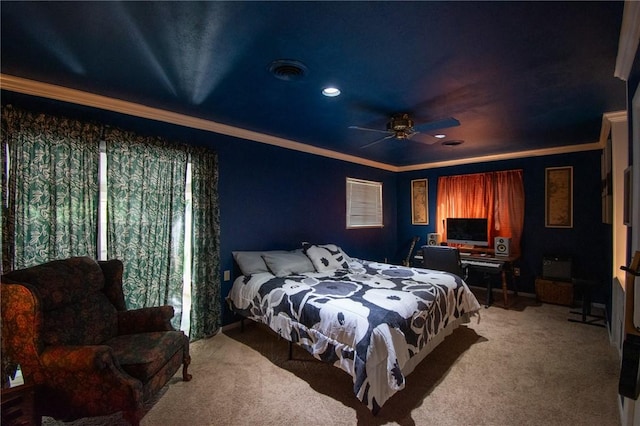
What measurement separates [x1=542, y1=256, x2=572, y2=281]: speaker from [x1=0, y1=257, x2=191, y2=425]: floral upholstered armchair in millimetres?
4906

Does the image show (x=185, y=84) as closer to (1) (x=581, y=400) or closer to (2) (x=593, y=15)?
(2) (x=593, y=15)

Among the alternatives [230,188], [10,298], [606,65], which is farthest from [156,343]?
[606,65]

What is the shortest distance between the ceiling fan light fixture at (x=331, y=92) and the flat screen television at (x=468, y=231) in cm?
375

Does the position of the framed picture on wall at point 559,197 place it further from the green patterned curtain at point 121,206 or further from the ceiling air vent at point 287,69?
the green patterned curtain at point 121,206

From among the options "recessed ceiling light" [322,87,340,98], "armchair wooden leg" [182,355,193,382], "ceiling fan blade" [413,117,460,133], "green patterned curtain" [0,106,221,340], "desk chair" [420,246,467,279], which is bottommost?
"armchair wooden leg" [182,355,193,382]

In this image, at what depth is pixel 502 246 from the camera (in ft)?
14.8

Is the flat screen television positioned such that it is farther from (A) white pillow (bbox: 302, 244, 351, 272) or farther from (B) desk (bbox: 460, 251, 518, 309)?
(A) white pillow (bbox: 302, 244, 351, 272)

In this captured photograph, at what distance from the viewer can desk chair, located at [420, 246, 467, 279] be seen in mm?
3910

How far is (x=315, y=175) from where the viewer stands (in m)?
4.50

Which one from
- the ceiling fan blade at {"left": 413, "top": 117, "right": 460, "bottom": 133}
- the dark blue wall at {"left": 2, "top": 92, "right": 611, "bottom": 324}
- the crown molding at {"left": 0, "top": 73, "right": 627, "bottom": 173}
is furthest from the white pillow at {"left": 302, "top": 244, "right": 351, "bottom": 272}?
the ceiling fan blade at {"left": 413, "top": 117, "right": 460, "bottom": 133}

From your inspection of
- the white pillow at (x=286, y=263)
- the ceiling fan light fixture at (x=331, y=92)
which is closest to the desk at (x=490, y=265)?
the white pillow at (x=286, y=263)

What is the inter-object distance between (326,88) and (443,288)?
7.13ft

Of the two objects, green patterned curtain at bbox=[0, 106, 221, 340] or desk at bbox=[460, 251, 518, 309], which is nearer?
green patterned curtain at bbox=[0, 106, 221, 340]

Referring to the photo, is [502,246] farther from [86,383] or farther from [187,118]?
[86,383]
